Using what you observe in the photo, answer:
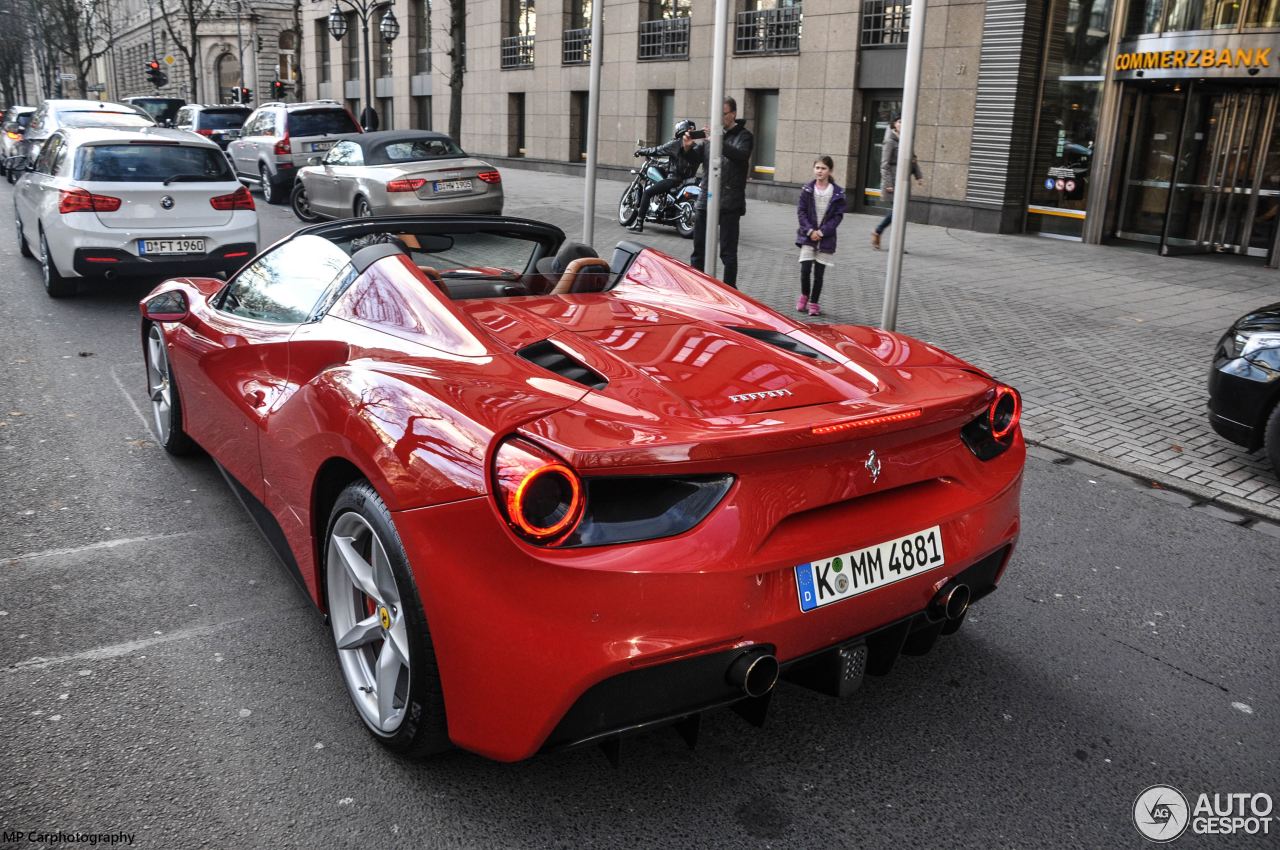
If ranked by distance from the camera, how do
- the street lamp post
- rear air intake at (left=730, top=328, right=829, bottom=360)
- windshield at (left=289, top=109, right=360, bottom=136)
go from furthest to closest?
the street lamp post, windshield at (left=289, top=109, right=360, bottom=136), rear air intake at (left=730, top=328, right=829, bottom=360)

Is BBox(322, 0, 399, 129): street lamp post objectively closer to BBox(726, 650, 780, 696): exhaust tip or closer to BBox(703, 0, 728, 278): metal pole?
BBox(703, 0, 728, 278): metal pole

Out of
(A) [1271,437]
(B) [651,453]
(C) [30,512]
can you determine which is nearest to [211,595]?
(C) [30,512]

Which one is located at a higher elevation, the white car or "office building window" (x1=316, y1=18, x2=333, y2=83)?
"office building window" (x1=316, y1=18, x2=333, y2=83)

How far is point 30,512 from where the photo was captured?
15.1ft

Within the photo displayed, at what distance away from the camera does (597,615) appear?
88.5 inches

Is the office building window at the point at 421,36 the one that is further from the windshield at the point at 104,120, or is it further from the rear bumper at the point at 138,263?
the rear bumper at the point at 138,263

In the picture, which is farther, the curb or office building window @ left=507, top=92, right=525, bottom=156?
office building window @ left=507, top=92, right=525, bottom=156

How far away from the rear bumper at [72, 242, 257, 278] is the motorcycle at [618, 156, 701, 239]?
775cm

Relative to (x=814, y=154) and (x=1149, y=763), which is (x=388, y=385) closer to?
(x=1149, y=763)

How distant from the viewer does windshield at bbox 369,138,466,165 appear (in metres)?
15.5

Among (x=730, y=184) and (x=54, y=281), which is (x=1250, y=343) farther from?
(x=54, y=281)

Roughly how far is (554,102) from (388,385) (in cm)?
2816

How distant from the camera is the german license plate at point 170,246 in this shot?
9672 mm

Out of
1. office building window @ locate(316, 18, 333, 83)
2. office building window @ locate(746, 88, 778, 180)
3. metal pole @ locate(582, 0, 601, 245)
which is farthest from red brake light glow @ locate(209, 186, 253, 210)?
office building window @ locate(316, 18, 333, 83)
